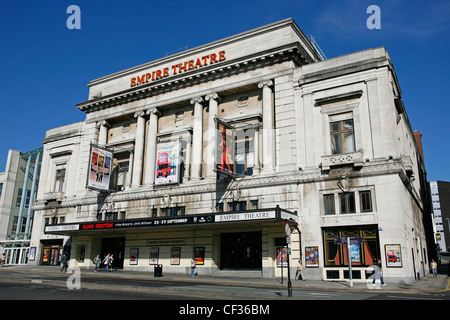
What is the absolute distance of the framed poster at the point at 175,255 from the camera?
34.6 metres

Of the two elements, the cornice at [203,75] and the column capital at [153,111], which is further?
the column capital at [153,111]

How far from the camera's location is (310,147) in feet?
101

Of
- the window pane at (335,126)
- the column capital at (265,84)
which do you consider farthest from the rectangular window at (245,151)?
the window pane at (335,126)

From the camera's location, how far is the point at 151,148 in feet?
129

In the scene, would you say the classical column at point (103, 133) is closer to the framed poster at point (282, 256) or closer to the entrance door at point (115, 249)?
the entrance door at point (115, 249)

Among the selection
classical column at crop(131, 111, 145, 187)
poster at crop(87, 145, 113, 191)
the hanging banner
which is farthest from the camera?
→ classical column at crop(131, 111, 145, 187)

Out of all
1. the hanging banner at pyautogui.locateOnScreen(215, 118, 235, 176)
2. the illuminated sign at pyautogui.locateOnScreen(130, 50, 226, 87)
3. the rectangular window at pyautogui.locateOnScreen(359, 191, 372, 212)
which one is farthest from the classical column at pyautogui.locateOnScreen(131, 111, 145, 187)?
the rectangular window at pyautogui.locateOnScreen(359, 191, 372, 212)

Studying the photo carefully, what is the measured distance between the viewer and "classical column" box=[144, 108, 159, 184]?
1519 inches

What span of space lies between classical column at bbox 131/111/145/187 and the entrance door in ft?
21.1

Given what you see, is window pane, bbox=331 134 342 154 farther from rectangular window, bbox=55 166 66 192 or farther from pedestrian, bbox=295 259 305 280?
rectangular window, bbox=55 166 66 192

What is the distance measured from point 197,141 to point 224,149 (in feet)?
17.2

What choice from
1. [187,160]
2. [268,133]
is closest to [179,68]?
[187,160]

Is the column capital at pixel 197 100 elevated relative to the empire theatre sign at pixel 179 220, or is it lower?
elevated

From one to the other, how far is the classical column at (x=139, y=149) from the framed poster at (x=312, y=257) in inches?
745
